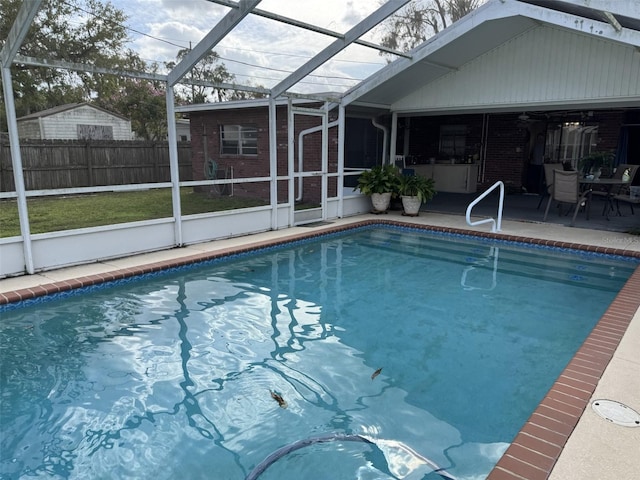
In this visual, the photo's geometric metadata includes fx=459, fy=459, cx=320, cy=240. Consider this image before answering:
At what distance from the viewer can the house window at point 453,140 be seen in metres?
13.6

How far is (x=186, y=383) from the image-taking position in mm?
3209

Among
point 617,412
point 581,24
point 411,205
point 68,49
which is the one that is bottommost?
point 617,412

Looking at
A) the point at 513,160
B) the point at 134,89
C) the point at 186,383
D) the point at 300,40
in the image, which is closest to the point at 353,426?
the point at 186,383

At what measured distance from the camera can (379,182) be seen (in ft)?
31.2

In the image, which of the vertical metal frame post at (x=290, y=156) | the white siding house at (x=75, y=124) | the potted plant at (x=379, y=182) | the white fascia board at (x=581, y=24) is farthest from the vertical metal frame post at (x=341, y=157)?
the white siding house at (x=75, y=124)

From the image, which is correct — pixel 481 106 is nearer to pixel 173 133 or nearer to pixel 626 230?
pixel 626 230

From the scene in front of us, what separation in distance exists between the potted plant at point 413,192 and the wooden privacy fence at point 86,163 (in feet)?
17.5

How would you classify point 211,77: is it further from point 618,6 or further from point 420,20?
point 618,6

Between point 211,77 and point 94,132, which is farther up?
point 211,77

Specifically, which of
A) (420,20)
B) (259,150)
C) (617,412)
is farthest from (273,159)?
(420,20)

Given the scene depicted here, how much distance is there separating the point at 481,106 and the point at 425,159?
5370 millimetres

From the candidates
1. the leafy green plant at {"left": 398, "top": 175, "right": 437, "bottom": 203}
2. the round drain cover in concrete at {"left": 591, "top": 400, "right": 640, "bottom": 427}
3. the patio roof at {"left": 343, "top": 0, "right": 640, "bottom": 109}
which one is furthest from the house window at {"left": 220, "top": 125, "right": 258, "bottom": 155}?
the round drain cover in concrete at {"left": 591, "top": 400, "right": 640, "bottom": 427}

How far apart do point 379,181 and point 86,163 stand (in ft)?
20.8

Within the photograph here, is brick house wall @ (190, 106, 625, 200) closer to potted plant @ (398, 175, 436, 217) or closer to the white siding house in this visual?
potted plant @ (398, 175, 436, 217)
